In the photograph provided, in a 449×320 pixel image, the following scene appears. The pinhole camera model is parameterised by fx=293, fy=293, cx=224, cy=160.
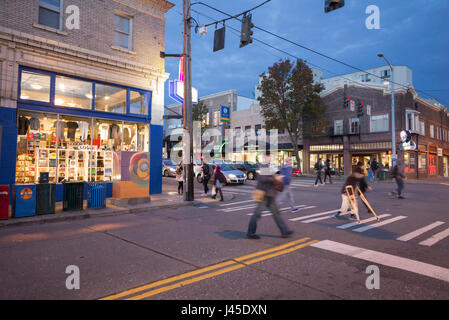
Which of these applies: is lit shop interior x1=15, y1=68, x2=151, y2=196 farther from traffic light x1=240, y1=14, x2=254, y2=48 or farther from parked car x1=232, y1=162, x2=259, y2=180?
parked car x1=232, y1=162, x2=259, y2=180

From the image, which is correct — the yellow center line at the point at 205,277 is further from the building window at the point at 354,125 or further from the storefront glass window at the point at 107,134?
the building window at the point at 354,125

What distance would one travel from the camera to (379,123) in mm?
32125

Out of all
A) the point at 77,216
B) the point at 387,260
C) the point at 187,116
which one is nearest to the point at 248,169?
the point at 187,116

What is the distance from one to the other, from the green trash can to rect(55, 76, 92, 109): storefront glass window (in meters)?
4.00

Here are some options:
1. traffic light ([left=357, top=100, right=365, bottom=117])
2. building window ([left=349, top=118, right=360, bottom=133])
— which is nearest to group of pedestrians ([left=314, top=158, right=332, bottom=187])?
traffic light ([left=357, top=100, right=365, bottom=117])

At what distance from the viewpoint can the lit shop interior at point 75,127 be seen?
440 inches

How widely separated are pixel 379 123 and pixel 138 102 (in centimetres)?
2768

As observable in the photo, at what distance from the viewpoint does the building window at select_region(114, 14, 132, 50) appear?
13812mm

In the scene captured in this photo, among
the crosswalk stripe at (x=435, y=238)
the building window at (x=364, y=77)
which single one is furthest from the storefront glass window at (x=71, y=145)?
the building window at (x=364, y=77)

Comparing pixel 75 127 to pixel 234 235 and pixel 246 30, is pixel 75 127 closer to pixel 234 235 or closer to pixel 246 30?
pixel 246 30

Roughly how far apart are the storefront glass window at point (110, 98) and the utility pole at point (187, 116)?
3.37 metres
